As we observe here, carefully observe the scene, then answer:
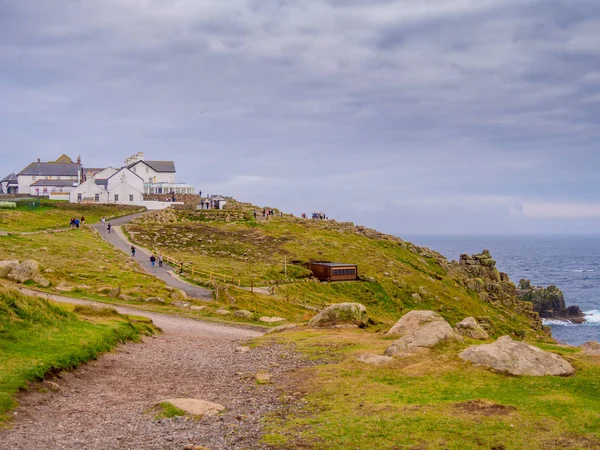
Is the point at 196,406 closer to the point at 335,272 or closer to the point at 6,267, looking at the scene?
the point at 6,267

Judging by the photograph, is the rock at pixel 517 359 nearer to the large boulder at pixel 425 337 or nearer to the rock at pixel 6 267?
the large boulder at pixel 425 337

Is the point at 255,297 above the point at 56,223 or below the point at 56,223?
below

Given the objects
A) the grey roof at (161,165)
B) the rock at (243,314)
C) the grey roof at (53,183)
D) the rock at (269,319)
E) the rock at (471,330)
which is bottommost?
the rock at (269,319)

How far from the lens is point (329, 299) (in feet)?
208

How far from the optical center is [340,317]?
1499 inches

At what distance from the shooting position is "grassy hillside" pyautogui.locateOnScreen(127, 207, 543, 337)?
67.2 m

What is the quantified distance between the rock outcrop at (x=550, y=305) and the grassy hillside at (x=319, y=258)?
30154mm

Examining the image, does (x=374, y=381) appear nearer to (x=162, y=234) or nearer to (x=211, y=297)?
(x=211, y=297)

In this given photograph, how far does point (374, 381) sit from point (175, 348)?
13311mm

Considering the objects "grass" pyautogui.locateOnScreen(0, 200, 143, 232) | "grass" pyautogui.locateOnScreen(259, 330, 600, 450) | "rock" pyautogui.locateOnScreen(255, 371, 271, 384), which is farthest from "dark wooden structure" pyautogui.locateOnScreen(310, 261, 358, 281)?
"rock" pyautogui.locateOnScreen(255, 371, 271, 384)

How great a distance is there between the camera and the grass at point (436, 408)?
15500 mm

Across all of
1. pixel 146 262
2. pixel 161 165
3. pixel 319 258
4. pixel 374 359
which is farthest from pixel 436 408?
pixel 161 165

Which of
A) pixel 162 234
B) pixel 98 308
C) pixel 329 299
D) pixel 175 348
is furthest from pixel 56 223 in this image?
pixel 175 348

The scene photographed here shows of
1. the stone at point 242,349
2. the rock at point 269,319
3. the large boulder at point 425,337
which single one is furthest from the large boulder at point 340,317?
the large boulder at point 425,337
